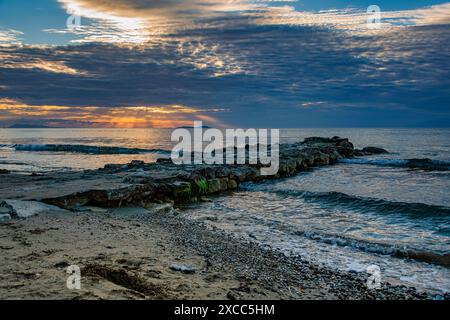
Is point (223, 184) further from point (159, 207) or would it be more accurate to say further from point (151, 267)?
point (151, 267)

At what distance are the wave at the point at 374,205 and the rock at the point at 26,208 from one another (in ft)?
38.5

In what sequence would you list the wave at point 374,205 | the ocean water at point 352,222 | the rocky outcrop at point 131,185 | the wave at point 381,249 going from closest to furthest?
1. the ocean water at point 352,222
2. the wave at point 381,249
3. the rocky outcrop at point 131,185
4. the wave at point 374,205

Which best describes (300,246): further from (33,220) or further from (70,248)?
(33,220)

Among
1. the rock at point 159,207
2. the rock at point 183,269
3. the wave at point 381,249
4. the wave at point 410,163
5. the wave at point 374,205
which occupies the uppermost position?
the rock at point 183,269

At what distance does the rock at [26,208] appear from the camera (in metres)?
10.7

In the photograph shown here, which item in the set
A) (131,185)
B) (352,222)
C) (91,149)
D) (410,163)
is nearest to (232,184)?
(131,185)

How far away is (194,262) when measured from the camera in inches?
306

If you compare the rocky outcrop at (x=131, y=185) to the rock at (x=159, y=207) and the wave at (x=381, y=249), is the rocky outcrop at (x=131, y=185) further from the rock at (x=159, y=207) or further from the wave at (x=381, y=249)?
the wave at (x=381, y=249)

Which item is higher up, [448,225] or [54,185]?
[54,185]

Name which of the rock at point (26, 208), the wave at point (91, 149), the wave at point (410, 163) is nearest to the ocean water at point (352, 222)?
the rock at point (26, 208)

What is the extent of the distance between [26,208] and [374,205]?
13.8m
